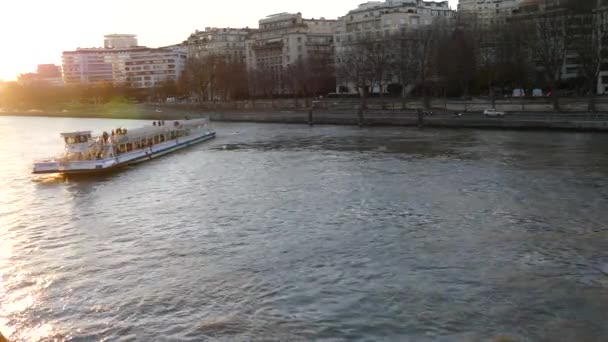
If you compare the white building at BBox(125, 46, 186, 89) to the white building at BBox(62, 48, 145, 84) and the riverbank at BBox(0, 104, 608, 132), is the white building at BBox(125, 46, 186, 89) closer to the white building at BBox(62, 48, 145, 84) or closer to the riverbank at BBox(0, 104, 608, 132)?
the white building at BBox(62, 48, 145, 84)

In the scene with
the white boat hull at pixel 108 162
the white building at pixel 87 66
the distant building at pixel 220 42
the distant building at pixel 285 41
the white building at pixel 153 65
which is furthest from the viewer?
the white building at pixel 87 66

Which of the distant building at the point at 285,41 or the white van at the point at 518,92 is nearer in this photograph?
the white van at the point at 518,92

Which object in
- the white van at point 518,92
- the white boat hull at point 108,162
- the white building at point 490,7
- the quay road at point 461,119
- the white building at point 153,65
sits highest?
the white building at point 490,7

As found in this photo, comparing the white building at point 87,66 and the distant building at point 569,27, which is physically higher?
the white building at point 87,66

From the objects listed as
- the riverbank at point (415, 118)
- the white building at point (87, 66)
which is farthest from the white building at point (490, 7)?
the white building at point (87, 66)

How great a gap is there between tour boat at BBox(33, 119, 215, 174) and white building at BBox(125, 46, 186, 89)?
374ft

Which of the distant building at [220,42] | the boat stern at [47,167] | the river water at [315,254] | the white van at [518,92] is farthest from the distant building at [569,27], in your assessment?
the distant building at [220,42]

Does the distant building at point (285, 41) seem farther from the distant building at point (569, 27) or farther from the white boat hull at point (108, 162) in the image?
the white boat hull at point (108, 162)

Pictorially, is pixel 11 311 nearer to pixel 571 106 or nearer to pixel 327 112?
pixel 571 106

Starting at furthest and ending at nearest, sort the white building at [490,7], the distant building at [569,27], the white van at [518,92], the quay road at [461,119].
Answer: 1. the white building at [490,7]
2. the white van at [518,92]
3. the distant building at [569,27]
4. the quay road at [461,119]

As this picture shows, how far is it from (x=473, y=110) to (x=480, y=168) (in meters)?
26.6

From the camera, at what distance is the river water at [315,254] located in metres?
9.99

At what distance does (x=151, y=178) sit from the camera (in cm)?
2641

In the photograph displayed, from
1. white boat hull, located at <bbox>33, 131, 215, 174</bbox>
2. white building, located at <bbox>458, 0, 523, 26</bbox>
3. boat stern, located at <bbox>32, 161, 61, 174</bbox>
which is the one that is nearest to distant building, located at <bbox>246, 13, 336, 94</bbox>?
white building, located at <bbox>458, 0, 523, 26</bbox>
